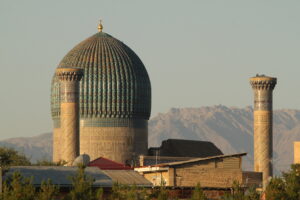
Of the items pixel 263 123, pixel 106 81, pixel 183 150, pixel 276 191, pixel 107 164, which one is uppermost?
pixel 106 81

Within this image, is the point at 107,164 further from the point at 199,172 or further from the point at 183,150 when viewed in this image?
the point at 199,172

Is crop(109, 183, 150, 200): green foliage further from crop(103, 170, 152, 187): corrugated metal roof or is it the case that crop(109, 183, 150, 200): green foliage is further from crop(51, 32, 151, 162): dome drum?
crop(51, 32, 151, 162): dome drum

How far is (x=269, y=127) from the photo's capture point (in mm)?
108875

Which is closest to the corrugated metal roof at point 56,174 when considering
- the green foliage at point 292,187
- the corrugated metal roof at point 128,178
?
the corrugated metal roof at point 128,178

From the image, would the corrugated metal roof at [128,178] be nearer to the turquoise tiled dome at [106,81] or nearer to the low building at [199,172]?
the low building at [199,172]

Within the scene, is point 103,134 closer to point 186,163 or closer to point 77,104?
point 77,104

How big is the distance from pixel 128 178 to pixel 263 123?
34296 millimetres

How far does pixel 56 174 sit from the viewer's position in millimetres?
70500

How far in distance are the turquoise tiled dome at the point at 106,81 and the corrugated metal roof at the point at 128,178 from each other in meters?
28.7

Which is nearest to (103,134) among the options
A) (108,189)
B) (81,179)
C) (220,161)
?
(220,161)

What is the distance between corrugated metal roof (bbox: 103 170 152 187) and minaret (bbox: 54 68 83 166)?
20.5m

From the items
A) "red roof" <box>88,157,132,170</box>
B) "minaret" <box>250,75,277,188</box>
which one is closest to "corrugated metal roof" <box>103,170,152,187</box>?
"red roof" <box>88,157,132,170</box>

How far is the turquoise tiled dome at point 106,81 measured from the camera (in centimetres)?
10956

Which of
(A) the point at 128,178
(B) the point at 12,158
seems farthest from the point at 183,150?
(A) the point at 128,178
